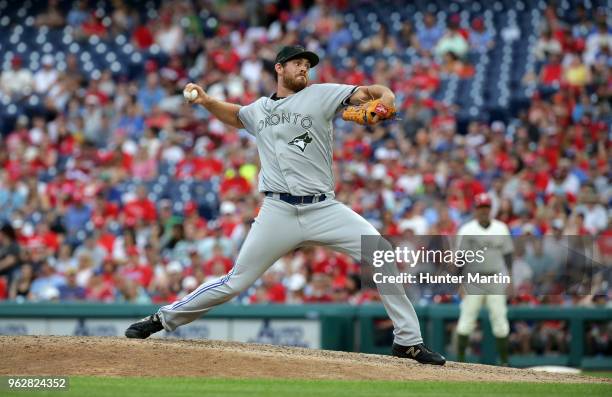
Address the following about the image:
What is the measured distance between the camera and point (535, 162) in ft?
47.4

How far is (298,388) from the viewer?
21.6 feet

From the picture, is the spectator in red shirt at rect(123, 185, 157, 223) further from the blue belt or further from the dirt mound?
the blue belt

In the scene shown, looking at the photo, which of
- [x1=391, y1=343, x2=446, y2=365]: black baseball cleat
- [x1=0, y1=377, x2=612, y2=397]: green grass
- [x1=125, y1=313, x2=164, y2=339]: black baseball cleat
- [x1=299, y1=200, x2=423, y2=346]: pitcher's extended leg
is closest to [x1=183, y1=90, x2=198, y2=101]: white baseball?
[x1=299, y1=200, x2=423, y2=346]: pitcher's extended leg

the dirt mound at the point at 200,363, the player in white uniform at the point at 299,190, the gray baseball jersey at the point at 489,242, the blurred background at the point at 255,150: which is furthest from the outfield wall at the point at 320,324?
the player in white uniform at the point at 299,190

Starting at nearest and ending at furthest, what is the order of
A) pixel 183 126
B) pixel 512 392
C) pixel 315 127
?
pixel 512 392, pixel 315 127, pixel 183 126

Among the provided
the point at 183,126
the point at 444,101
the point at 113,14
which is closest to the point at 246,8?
the point at 113,14

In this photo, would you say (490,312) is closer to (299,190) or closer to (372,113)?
(299,190)

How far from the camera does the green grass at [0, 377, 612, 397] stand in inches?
250

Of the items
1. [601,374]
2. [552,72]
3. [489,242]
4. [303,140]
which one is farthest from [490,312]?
[552,72]

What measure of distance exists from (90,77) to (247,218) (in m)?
6.05

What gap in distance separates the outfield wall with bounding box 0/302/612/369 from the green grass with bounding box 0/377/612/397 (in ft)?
17.3

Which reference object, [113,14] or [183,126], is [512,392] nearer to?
[183,126]

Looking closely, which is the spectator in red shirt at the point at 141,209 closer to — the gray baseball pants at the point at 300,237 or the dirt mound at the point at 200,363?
the dirt mound at the point at 200,363

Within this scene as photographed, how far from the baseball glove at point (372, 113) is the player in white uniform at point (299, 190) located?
0.91 ft
